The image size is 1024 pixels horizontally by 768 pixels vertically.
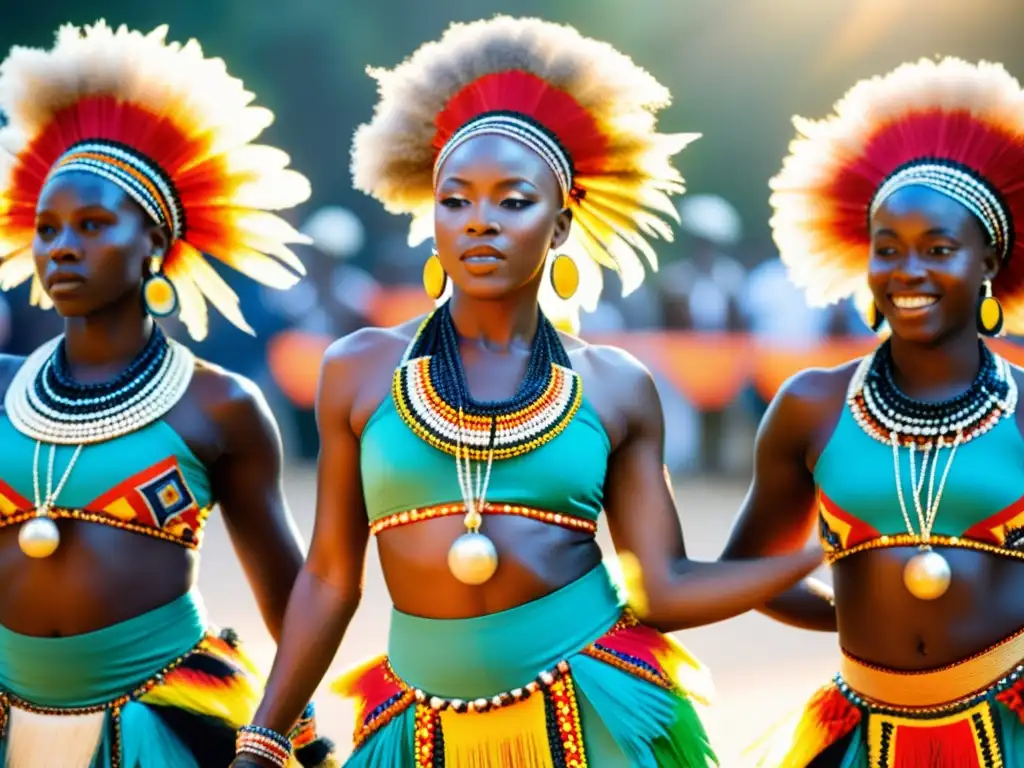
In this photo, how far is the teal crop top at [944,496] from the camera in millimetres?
3246

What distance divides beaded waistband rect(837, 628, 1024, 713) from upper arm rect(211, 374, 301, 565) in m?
1.54

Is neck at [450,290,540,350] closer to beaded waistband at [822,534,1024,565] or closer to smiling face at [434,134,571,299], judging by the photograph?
smiling face at [434,134,571,299]

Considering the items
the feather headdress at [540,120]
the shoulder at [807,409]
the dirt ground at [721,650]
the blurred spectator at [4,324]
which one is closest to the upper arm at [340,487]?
the feather headdress at [540,120]

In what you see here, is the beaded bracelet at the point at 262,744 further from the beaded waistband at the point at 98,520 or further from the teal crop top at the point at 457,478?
the beaded waistband at the point at 98,520

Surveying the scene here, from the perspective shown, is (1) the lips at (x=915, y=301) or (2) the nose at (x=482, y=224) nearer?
(2) the nose at (x=482, y=224)

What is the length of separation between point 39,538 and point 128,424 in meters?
0.35

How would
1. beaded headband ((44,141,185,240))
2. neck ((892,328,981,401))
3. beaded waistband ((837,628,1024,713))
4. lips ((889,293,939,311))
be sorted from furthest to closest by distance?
beaded headband ((44,141,185,240)) → neck ((892,328,981,401)) → lips ((889,293,939,311)) → beaded waistband ((837,628,1024,713))

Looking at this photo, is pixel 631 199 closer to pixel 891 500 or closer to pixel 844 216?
pixel 844 216

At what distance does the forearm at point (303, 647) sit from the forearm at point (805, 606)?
3.76ft

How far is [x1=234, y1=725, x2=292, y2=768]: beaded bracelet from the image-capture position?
2.98m

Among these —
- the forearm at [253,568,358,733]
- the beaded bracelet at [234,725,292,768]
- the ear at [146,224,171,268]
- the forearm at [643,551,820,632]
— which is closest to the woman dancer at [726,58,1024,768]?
the forearm at [643,551,820,632]

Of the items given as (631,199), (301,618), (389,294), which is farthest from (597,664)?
(389,294)

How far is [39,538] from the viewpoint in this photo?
3.26 metres

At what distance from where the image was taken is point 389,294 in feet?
43.2
